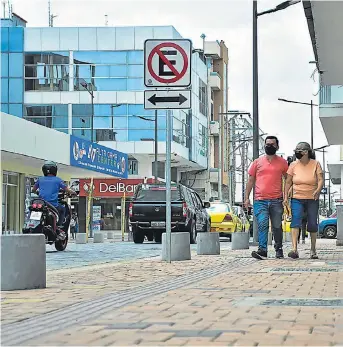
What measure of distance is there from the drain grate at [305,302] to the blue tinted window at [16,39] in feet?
187

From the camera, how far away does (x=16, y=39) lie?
62.3 m

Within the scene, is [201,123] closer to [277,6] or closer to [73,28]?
[73,28]

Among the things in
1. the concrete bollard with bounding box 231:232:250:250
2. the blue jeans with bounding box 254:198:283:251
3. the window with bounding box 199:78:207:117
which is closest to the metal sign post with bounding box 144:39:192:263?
the blue jeans with bounding box 254:198:283:251

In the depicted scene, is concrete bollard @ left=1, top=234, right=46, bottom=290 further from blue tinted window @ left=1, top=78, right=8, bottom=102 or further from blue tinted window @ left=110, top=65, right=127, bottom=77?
blue tinted window @ left=1, top=78, right=8, bottom=102

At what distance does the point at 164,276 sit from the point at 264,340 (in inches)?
202

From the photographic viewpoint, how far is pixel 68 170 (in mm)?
40250

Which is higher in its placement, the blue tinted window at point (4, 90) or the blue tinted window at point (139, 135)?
the blue tinted window at point (4, 90)

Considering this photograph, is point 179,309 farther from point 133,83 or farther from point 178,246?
point 133,83

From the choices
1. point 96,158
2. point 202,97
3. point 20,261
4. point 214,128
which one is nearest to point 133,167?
point 202,97

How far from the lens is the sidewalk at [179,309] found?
506 cm

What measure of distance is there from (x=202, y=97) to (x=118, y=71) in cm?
1417

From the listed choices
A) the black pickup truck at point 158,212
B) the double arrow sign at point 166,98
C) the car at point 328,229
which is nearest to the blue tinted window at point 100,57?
the car at point 328,229

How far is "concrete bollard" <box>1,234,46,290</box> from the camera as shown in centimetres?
818

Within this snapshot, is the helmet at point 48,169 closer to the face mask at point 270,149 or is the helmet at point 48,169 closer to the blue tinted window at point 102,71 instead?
the face mask at point 270,149
